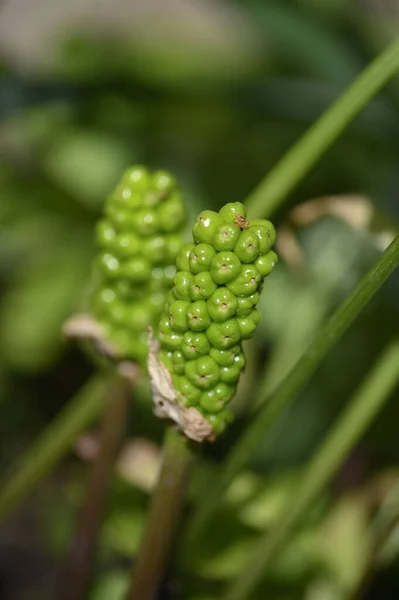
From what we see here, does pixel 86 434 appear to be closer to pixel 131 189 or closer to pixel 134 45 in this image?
pixel 131 189

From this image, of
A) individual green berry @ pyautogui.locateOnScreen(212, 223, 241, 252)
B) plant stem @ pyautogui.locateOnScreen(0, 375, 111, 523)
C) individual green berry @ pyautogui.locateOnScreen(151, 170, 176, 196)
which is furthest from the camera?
plant stem @ pyautogui.locateOnScreen(0, 375, 111, 523)

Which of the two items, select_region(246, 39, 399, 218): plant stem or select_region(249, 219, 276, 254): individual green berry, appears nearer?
select_region(249, 219, 276, 254): individual green berry

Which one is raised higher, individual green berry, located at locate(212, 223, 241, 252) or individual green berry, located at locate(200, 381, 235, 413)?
individual green berry, located at locate(212, 223, 241, 252)

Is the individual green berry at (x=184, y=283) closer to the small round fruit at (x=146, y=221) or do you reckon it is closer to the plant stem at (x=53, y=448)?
the small round fruit at (x=146, y=221)

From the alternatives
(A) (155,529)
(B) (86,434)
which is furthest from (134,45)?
(A) (155,529)

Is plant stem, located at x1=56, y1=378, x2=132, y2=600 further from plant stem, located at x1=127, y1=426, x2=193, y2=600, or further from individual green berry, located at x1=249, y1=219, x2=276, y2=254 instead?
individual green berry, located at x1=249, y1=219, x2=276, y2=254

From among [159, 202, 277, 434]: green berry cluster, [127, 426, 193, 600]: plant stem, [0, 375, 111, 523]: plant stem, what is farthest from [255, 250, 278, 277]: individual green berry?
[0, 375, 111, 523]: plant stem

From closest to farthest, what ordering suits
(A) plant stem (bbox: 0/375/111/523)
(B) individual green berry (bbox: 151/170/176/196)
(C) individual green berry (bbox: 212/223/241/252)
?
(C) individual green berry (bbox: 212/223/241/252), (B) individual green berry (bbox: 151/170/176/196), (A) plant stem (bbox: 0/375/111/523)

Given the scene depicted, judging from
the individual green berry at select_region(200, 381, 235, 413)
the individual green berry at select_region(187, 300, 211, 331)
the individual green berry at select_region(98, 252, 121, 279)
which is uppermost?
the individual green berry at select_region(187, 300, 211, 331)
